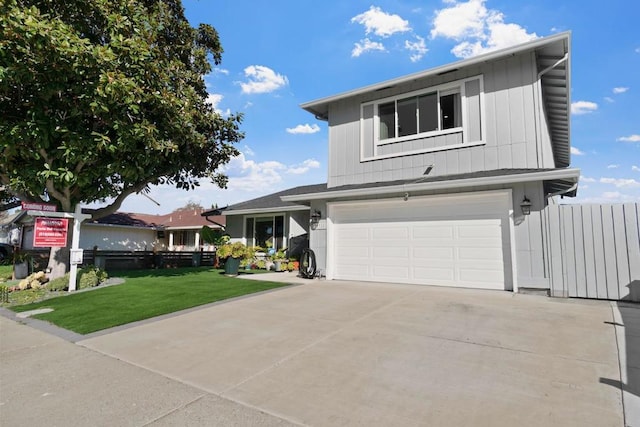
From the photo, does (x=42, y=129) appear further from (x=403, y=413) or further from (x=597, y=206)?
(x=597, y=206)

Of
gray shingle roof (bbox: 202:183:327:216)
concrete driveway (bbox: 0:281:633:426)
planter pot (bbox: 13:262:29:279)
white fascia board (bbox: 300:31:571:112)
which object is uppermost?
white fascia board (bbox: 300:31:571:112)

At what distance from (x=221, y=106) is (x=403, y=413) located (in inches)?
481

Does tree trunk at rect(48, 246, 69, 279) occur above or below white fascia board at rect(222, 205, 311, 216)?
below

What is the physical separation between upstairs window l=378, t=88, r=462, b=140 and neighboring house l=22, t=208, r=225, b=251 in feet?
51.3

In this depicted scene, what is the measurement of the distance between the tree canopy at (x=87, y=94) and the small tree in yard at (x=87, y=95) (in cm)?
2

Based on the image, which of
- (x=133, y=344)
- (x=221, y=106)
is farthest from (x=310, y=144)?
(x=133, y=344)

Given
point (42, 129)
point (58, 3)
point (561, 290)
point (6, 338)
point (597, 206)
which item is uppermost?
point (58, 3)

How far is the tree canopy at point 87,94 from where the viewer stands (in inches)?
281

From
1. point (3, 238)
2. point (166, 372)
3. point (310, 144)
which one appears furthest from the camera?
point (3, 238)

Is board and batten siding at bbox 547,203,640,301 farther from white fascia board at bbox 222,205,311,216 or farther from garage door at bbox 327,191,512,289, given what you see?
white fascia board at bbox 222,205,311,216

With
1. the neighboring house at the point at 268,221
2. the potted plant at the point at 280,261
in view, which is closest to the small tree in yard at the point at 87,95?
the neighboring house at the point at 268,221

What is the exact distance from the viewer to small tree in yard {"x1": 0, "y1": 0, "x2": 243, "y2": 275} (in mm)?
7133

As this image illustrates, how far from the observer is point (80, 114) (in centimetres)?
848

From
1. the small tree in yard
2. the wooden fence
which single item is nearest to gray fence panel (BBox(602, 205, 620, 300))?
the small tree in yard
